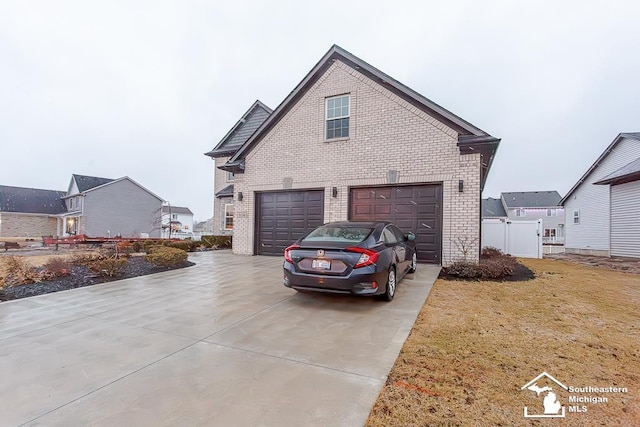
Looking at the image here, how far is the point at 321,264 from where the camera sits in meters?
4.73

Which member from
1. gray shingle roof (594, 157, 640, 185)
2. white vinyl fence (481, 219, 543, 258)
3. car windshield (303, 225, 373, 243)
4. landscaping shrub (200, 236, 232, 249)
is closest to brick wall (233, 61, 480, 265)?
landscaping shrub (200, 236, 232, 249)

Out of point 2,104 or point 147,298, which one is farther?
point 2,104

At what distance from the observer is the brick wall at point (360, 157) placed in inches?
350

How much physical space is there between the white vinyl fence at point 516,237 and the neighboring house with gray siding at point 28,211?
144 ft

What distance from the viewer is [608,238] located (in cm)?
1580

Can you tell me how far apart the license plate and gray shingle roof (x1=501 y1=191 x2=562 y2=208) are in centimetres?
4808

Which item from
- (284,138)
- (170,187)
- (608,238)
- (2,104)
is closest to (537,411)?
(284,138)

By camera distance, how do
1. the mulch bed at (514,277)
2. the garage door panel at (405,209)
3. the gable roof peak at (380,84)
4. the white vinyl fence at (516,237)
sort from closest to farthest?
the mulch bed at (514,277), the gable roof peak at (380,84), the garage door panel at (405,209), the white vinyl fence at (516,237)

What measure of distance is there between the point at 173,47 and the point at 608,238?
1152 inches

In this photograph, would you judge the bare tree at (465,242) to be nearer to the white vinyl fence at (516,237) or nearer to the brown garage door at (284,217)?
the brown garage door at (284,217)

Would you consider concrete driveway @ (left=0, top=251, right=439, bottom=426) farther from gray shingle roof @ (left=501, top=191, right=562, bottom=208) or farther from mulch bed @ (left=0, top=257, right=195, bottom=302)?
gray shingle roof @ (left=501, top=191, right=562, bottom=208)

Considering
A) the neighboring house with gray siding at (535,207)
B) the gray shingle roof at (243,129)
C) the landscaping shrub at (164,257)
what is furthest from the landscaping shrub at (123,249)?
the neighboring house with gray siding at (535,207)

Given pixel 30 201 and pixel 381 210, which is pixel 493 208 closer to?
pixel 381 210

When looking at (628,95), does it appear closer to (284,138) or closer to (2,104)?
(284,138)
